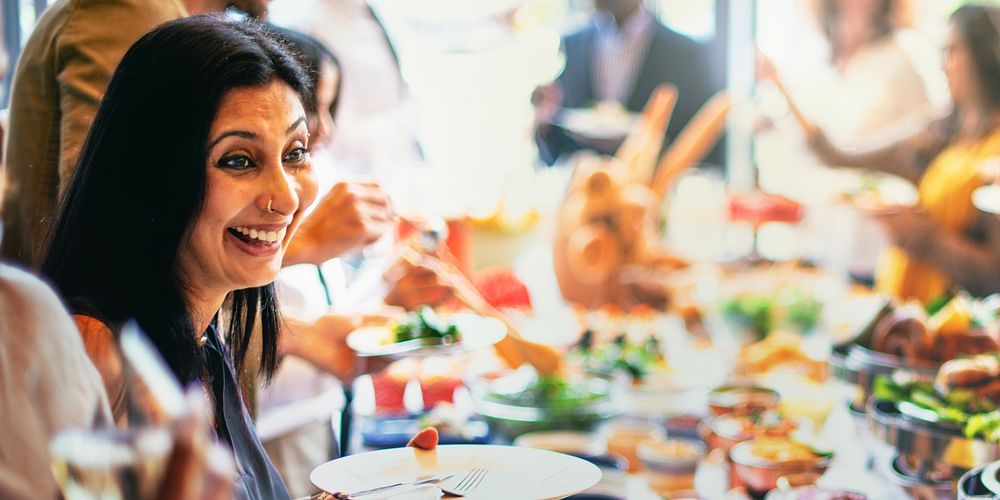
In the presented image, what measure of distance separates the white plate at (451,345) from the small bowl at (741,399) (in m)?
0.56

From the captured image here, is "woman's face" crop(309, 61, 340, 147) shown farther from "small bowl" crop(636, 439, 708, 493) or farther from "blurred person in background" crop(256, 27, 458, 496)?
"small bowl" crop(636, 439, 708, 493)

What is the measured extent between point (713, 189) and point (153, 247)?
14.3 feet

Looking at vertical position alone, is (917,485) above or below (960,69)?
below

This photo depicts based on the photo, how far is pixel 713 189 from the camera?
523 centimetres

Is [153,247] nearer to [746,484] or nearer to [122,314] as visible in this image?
[122,314]

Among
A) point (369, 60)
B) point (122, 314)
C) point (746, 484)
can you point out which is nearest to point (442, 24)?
point (369, 60)

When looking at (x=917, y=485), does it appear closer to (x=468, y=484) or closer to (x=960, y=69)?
(x=468, y=484)

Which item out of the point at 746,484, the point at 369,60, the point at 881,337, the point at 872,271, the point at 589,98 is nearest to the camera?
the point at 746,484

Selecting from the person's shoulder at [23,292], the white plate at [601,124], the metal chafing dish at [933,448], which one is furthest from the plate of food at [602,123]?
the person's shoulder at [23,292]

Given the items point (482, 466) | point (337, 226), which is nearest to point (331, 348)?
point (337, 226)

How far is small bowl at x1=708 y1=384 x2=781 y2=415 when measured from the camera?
219cm

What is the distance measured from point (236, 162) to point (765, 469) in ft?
3.31

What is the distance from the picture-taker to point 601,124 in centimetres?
529

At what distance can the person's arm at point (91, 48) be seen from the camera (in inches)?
57.3
